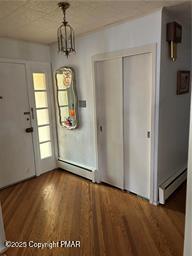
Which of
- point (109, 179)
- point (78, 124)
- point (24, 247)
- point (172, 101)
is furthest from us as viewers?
point (78, 124)

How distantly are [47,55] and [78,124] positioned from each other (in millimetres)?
1372

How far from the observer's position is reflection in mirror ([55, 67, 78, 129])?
3113 mm

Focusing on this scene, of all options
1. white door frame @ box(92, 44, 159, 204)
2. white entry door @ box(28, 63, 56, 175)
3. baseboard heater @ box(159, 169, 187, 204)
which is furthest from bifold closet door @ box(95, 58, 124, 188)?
white entry door @ box(28, 63, 56, 175)

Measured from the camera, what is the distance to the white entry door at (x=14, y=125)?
9.70 ft

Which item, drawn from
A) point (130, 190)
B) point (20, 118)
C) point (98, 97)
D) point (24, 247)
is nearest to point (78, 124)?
point (98, 97)

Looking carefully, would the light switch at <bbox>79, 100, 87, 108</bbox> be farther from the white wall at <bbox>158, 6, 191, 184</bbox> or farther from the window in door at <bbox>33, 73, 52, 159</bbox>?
the white wall at <bbox>158, 6, 191, 184</bbox>

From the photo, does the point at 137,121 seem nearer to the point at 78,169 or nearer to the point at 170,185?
the point at 170,185

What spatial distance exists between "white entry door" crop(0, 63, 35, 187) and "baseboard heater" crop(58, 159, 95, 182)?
621 mm

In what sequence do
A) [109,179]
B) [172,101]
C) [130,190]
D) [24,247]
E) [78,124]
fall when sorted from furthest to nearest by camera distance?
[78,124], [109,179], [130,190], [172,101], [24,247]

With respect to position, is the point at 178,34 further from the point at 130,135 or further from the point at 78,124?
the point at 78,124

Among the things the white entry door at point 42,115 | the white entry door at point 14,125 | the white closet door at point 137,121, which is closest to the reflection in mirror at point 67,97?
the white entry door at point 42,115

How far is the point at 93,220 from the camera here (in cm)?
224

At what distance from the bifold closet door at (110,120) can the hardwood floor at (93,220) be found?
0.92ft

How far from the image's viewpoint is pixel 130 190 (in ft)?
9.14
